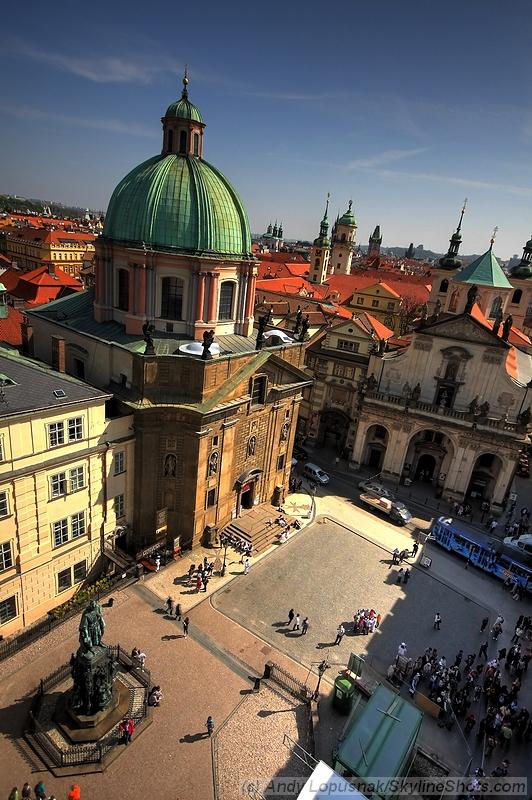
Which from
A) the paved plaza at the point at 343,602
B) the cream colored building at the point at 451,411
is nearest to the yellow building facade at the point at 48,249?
the cream colored building at the point at 451,411

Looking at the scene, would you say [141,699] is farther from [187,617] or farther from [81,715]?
[187,617]

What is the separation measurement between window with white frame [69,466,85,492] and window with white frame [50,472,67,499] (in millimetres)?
A: 415

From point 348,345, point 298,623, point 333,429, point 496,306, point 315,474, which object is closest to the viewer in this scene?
point 298,623

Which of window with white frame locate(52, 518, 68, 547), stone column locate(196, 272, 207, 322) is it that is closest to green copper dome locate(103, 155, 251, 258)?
stone column locate(196, 272, 207, 322)

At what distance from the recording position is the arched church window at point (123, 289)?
34531 mm

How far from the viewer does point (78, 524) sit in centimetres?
2967

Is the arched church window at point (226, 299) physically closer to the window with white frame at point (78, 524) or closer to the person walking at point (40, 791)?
the window with white frame at point (78, 524)

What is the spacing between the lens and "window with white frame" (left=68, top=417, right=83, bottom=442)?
89.1ft

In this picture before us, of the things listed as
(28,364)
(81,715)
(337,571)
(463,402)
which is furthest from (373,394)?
(81,715)

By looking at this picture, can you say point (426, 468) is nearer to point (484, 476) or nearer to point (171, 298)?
point (484, 476)

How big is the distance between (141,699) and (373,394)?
34156 mm

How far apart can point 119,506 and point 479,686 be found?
955 inches

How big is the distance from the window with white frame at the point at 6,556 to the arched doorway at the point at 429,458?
36660 mm

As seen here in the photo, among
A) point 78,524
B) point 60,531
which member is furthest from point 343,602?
point 60,531
